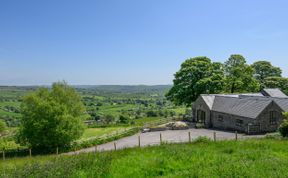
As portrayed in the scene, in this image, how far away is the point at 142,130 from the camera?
4147cm

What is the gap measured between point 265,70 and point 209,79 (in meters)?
22.1

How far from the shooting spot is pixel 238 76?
2053 inches

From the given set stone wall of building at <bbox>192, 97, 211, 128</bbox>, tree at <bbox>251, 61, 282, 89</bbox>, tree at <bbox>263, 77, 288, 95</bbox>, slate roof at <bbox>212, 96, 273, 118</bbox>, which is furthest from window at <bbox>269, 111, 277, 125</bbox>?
tree at <bbox>251, 61, 282, 89</bbox>

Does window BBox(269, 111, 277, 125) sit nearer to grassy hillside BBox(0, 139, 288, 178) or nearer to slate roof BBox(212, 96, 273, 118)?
slate roof BBox(212, 96, 273, 118)

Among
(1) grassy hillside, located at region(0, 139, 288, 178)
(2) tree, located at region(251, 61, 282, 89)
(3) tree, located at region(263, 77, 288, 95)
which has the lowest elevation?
(1) grassy hillside, located at region(0, 139, 288, 178)

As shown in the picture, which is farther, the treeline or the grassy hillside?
the treeline

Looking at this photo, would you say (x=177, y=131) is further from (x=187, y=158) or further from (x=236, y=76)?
(x=187, y=158)

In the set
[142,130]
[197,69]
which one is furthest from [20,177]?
[197,69]

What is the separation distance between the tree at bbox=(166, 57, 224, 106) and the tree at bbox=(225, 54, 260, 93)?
3388 millimetres

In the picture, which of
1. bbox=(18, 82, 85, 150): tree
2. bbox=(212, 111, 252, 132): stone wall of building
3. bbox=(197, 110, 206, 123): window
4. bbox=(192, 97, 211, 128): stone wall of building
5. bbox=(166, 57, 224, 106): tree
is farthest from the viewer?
bbox=(166, 57, 224, 106): tree

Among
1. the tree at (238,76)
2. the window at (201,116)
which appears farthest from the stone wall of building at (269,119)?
the tree at (238,76)

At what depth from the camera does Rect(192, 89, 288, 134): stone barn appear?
1293 inches

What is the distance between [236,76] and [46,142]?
123 feet

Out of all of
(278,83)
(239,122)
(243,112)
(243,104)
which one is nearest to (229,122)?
(239,122)
